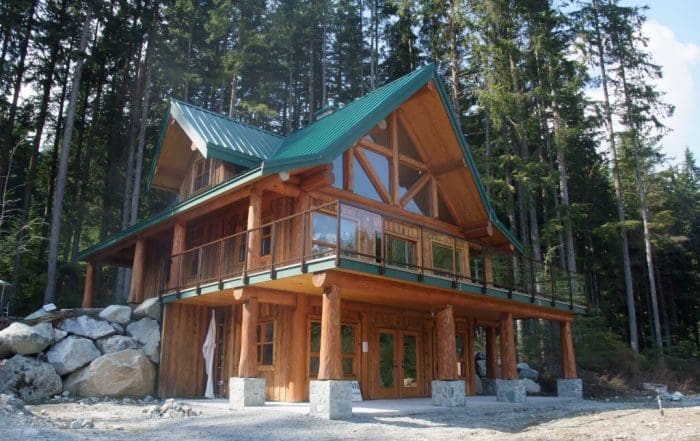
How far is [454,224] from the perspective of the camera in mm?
17531

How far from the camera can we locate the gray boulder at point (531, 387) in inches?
766

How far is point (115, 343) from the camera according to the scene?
14.3 meters

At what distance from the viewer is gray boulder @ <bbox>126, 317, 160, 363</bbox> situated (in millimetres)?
14666

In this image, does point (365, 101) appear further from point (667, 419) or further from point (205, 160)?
point (667, 419)

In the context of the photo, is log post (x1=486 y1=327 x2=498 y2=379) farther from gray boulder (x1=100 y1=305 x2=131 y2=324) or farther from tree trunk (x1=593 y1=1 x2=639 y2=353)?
gray boulder (x1=100 y1=305 x2=131 y2=324)

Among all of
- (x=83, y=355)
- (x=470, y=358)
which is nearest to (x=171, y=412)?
(x=83, y=355)

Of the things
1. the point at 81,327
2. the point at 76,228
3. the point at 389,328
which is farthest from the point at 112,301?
the point at 389,328

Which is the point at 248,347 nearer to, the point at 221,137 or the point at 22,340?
the point at 22,340

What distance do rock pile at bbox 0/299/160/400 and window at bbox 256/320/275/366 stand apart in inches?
118

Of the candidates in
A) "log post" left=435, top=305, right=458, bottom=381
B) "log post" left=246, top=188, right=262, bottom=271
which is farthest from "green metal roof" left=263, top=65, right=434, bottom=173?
"log post" left=435, top=305, right=458, bottom=381

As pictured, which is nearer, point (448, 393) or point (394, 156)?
point (448, 393)

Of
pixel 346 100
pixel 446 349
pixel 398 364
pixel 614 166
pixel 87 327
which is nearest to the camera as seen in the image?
pixel 446 349

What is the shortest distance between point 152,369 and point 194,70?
19.6m

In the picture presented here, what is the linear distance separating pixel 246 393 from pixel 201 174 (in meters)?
8.02
